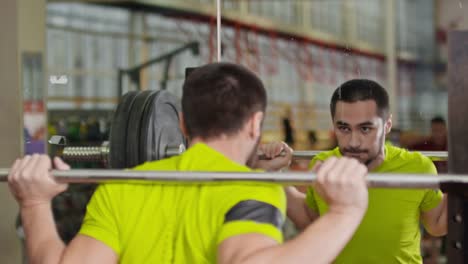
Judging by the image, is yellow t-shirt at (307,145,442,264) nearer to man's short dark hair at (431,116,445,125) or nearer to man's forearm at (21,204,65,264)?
man's forearm at (21,204,65,264)

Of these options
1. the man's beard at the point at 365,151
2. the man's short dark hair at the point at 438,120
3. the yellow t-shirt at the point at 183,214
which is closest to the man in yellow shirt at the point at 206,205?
the yellow t-shirt at the point at 183,214

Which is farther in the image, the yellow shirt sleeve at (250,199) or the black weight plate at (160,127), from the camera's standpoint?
the black weight plate at (160,127)

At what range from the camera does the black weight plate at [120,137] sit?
1.41 metres

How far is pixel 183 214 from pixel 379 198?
740 millimetres

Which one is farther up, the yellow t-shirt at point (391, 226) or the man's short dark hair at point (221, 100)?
the man's short dark hair at point (221, 100)

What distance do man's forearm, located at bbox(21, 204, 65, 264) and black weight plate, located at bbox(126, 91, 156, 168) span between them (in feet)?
1.27

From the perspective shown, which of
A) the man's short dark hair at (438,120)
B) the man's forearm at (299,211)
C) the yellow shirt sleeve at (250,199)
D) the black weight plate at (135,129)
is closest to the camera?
the yellow shirt sleeve at (250,199)

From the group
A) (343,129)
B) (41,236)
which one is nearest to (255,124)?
(41,236)

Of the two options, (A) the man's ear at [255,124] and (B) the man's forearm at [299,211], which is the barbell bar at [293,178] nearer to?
(A) the man's ear at [255,124]

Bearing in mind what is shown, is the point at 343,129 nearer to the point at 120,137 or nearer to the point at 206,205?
the point at 120,137

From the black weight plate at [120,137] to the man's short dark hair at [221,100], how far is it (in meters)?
0.46

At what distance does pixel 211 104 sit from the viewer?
94cm

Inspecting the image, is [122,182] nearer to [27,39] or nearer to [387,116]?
[387,116]

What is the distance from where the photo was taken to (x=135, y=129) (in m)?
1.40
